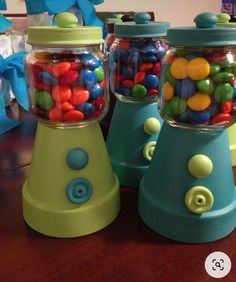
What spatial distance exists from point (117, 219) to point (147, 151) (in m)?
0.11

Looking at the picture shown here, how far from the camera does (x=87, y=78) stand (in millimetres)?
396

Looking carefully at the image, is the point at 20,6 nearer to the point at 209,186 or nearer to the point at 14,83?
the point at 14,83

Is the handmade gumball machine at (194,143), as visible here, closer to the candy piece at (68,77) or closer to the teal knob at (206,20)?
the teal knob at (206,20)

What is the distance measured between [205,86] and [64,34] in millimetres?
164

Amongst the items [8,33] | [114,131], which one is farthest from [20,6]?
[114,131]

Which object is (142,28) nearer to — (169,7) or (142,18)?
(142,18)

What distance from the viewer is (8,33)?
942 millimetres

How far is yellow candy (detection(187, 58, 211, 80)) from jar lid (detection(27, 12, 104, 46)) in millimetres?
112

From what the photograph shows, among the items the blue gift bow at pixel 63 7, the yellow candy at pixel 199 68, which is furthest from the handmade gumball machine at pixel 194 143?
the blue gift bow at pixel 63 7

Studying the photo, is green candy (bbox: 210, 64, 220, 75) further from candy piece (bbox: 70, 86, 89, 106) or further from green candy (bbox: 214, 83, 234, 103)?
candy piece (bbox: 70, 86, 89, 106)

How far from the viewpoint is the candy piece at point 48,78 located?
39 cm

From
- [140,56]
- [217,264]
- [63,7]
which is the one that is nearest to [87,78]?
[140,56]

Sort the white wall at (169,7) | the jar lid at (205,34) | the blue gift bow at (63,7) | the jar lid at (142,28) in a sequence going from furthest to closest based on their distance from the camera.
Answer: the white wall at (169,7), the blue gift bow at (63,7), the jar lid at (142,28), the jar lid at (205,34)

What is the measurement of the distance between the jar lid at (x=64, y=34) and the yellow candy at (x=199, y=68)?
112mm
